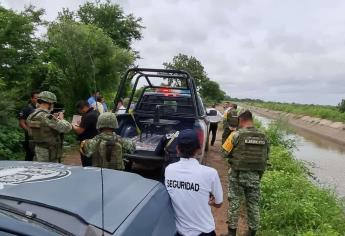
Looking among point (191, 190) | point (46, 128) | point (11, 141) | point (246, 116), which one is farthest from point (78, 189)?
point (11, 141)

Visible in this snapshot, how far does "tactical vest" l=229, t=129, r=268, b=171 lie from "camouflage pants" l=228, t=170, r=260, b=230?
13 cm

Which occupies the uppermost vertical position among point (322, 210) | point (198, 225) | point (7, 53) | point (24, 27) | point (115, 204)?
point (24, 27)

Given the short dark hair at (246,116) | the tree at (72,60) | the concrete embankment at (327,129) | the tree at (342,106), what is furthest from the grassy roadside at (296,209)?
the tree at (342,106)

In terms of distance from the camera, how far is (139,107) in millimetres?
9375

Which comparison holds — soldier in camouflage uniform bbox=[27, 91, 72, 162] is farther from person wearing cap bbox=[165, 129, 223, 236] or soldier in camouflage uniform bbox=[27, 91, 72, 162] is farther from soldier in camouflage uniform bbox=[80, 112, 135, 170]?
person wearing cap bbox=[165, 129, 223, 236]

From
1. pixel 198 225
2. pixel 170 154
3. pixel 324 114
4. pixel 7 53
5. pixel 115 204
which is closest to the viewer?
pixel 115 204

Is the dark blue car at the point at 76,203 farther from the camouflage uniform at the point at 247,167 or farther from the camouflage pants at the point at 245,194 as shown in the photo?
the camouflage pants at the point at 245,194

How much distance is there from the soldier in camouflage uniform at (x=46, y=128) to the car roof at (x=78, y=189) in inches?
121

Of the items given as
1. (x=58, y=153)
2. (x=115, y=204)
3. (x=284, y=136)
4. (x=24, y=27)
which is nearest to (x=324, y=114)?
(x=284, y=136)

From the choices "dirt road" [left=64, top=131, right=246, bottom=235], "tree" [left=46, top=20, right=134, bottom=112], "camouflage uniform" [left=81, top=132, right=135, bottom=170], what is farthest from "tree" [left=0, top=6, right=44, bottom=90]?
"camouflage uniform" [left=81, top=132, right=135, bottom=170]

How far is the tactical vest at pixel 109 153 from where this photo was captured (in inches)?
197

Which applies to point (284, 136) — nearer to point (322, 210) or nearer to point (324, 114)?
point (322, 210)

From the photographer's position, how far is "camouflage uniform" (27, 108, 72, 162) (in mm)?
5887

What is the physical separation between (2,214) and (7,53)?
950cm
